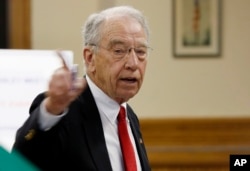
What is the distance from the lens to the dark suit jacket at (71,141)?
132cm

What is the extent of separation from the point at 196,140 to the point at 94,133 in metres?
2.77

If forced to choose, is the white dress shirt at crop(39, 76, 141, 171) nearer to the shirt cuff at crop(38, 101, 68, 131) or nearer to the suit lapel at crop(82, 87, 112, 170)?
the suit lapel at crop(82, 87, 112, 170)

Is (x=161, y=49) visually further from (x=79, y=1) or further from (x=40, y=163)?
(x=40, y=163)

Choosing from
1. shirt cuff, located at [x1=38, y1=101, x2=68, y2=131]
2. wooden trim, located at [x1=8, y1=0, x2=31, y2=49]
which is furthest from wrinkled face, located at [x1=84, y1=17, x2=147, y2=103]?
wooden trim, located at [x1=8, y1=0, x2=31, y2=49]

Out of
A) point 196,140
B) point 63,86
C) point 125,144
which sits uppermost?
point 63,86

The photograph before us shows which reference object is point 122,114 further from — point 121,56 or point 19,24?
point 19,24

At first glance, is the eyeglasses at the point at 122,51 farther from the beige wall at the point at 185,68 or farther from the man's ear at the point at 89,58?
the beige wall at the point at 185,68

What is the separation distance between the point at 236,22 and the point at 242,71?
0.39 m

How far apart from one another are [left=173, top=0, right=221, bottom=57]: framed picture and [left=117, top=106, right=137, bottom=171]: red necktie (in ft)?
8.36

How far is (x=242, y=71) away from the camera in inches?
169

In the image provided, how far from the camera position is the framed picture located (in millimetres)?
4230

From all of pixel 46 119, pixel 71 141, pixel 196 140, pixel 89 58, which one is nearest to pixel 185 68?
pixel 196 140

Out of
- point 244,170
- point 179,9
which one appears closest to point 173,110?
point 179,9

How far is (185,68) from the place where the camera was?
4.26m
